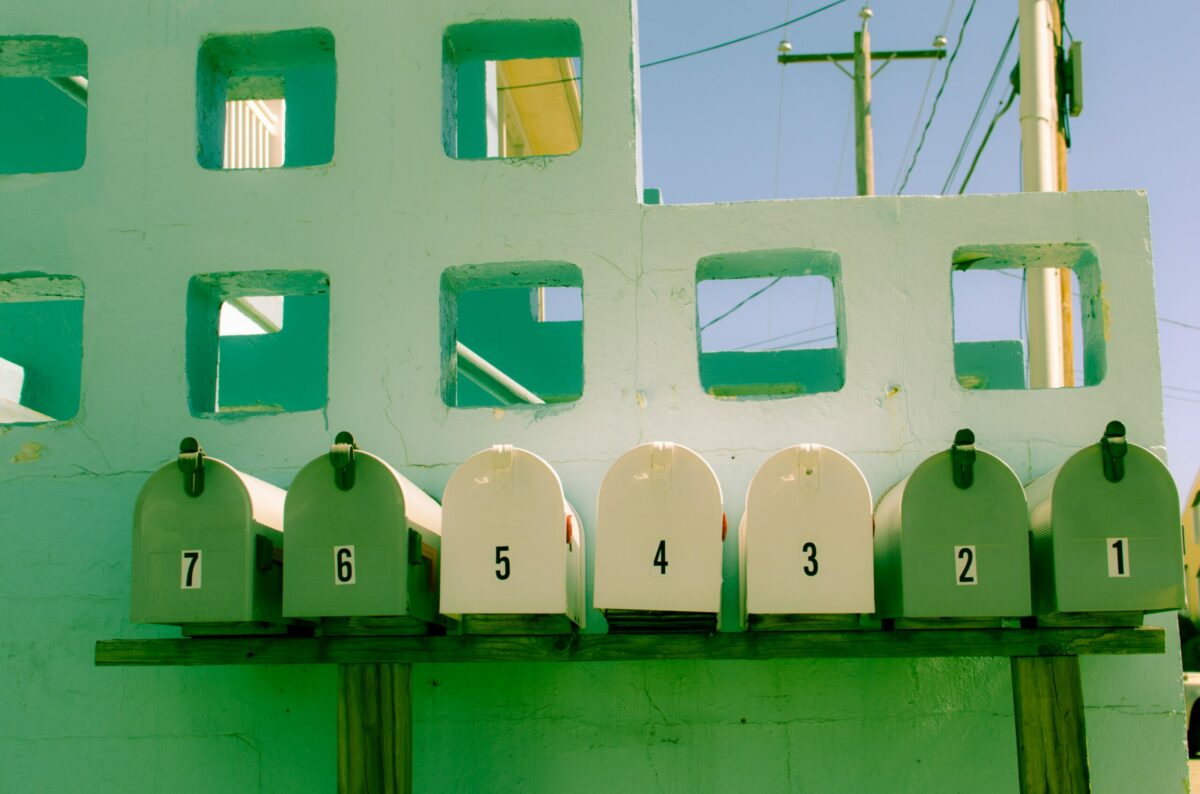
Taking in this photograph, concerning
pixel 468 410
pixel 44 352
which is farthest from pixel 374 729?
pixel 44 352

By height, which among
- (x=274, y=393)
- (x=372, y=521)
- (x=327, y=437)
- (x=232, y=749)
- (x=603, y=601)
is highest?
(x=274, y=393)

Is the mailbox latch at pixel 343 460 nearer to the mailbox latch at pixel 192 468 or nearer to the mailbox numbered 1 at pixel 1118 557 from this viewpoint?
the mailbox latch at pixel 192 468

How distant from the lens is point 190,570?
4.85m

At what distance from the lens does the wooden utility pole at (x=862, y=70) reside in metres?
14.8

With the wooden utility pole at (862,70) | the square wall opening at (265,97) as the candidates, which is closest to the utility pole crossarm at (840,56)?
the wooden utility pole at (862,70)

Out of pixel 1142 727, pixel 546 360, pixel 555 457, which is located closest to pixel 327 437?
pixel 555 457

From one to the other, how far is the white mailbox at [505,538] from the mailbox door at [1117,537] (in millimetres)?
1710

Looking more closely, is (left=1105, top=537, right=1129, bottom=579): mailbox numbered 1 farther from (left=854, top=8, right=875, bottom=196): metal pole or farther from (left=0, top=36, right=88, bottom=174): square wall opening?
(left=854, top=8, right=875, bottom=196): metal pole

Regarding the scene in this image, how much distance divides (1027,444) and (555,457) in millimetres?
1922

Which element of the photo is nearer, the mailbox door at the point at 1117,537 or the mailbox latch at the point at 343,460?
the mailbox door at the point at 1117,537

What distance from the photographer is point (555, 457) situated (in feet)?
18.5

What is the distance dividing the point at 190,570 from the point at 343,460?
0.68m

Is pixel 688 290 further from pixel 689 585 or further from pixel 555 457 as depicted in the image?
pixel 689 585

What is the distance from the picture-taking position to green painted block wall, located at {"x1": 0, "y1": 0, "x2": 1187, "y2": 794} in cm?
542
